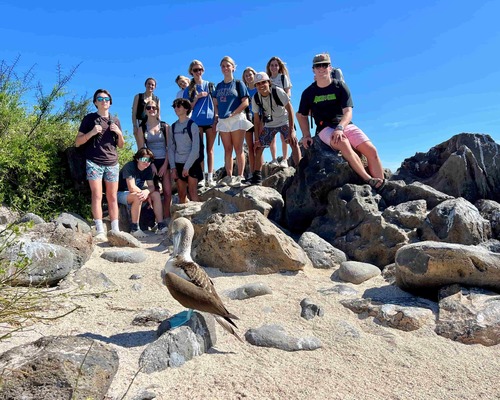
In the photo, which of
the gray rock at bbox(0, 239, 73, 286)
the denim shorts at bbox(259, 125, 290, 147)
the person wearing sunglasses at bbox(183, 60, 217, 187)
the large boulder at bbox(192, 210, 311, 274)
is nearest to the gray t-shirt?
the person wearing sunglasses at bbox(183, 60, 217, 187)

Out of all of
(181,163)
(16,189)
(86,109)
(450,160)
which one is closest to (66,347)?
(181,163)

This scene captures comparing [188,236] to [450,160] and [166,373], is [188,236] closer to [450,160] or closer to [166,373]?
[166,373]

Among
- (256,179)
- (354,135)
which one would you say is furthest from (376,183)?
(256,179)

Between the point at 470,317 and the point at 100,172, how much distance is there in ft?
19.9

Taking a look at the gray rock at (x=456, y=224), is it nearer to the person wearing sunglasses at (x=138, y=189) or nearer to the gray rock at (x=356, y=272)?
the gray rock at (x=356, y=272)

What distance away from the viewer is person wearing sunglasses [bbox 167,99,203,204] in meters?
8.79

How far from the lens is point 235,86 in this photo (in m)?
9.17

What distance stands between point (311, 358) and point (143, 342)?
1511 millimetres

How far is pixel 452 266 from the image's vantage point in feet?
16.9

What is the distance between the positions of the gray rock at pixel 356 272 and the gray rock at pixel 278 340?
1849 mm

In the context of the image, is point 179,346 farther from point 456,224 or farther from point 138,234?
point 138,234

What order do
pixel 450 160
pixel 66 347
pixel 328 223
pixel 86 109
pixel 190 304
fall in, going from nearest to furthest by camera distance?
pixel 66 347 → pixel 190 304 → pixel 328 223 → pixel 450 160 → pixel 86 109

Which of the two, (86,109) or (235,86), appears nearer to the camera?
(235,86)

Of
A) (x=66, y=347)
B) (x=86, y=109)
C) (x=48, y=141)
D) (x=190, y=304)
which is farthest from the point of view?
(x=86, y=109)
